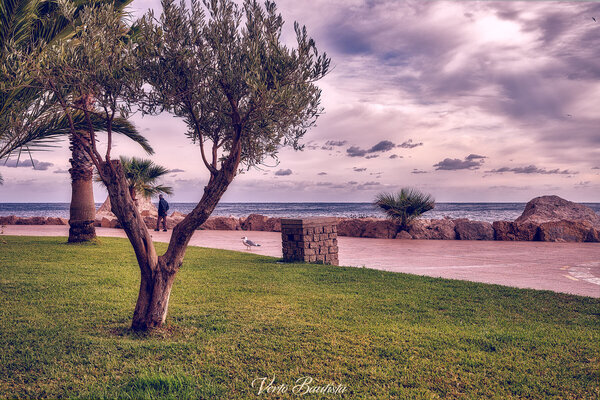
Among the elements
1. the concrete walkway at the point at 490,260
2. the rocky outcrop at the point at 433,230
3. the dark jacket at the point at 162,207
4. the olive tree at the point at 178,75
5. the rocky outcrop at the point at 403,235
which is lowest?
the concrete walkway at the point at 490,260

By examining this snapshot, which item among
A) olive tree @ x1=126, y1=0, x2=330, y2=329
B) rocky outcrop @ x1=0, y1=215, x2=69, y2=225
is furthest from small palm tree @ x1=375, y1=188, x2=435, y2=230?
rocky outcrop @ x1=0, y1=215, x2=69, y2=225

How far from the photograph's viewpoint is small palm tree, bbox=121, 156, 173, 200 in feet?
63.5

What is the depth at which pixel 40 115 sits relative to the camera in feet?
20.9

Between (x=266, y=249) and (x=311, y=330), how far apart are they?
7.55 metres

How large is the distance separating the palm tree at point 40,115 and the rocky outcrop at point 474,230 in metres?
11.3

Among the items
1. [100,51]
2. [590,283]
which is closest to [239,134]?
[100,51]

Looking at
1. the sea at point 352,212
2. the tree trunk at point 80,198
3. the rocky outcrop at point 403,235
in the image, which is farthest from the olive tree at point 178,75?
the sea at point 352,212

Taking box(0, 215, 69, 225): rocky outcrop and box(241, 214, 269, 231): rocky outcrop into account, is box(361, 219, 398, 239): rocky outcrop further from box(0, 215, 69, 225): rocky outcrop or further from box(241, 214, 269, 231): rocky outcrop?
box(0, 215, 69, 225): rocky outcrop

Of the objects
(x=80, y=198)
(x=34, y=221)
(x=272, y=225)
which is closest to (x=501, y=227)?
(x=272, y=225)

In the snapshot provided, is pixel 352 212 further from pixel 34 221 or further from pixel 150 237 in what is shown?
pixel 150 237

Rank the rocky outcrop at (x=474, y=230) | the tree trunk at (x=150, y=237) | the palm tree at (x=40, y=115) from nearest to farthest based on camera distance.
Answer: the tree trunk at (x=150, y=237) < the palm tree at (x=40, y=115) < the rocky outcrop at (x=474, y=230)

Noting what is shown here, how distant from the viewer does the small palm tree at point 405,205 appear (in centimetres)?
1565

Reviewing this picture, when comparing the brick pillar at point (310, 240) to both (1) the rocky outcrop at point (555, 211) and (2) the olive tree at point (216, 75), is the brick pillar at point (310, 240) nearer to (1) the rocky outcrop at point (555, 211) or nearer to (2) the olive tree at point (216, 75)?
(2) the olive tree at point (216, 75)

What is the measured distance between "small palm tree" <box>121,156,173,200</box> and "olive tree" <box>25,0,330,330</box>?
1530cm
